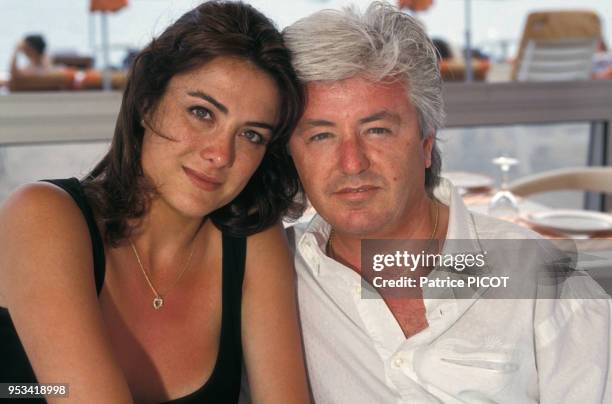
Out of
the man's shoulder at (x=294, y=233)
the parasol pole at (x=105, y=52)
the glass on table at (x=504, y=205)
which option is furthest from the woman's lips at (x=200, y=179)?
the parasol pole at (x=105, y=52)

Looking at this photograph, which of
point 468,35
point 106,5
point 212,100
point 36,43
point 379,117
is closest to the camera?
point 212,100

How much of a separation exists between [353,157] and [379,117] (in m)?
0.12

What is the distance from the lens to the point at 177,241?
1.54m

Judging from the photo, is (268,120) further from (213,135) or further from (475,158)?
(475,158)

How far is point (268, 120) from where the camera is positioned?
4.62 ft

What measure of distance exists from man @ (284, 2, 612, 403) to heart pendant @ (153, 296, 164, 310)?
13.0 inches

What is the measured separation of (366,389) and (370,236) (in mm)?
366

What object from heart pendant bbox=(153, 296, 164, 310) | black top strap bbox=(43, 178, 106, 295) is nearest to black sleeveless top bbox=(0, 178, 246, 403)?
black top strap bbox=(43, 178, 106, 295)

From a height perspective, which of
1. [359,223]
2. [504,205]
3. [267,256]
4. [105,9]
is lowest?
[504,205]

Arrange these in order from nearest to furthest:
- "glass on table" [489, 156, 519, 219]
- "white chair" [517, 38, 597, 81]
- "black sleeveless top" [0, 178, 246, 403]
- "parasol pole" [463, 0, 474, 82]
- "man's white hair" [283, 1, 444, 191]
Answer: "black sleeveless top" [0, 178, 246, 403] → "man's white hair" [283, 1, 444, 191] → "glass on table" [489, 156, 519, 219] → "parasol pole" [463, 0, 474, 82] → "white chair" [517, 38, 597, 81]

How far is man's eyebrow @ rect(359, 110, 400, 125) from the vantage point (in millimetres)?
1440

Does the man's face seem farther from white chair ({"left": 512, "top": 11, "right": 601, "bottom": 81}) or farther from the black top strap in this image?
white chair ({"left": 512, "top": 11, "right": 601, "bottom": 81})

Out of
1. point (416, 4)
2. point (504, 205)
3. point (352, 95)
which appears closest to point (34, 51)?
point (416, 4)

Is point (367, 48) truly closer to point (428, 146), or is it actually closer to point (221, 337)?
point (428, 146)
